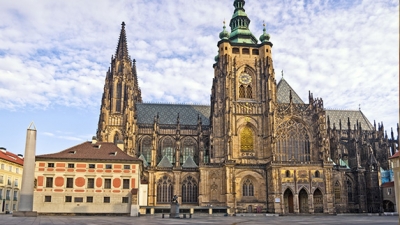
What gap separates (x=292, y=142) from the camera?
3140 inches

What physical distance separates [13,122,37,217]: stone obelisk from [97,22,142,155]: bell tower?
31125mm

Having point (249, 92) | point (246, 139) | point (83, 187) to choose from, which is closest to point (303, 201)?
point (246, 139)

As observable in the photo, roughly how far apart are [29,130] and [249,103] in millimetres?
45145

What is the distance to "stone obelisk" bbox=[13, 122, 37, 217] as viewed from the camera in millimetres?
45438

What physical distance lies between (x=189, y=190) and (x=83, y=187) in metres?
24.6

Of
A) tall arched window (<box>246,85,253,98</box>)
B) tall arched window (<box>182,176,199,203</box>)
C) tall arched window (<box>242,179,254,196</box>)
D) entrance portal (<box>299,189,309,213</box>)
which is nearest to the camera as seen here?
entrance portal (<box>299,189,309,213</box>)

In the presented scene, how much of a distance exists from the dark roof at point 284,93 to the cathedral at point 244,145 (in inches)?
8.5

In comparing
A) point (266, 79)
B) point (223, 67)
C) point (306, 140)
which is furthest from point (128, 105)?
point (306, 140)

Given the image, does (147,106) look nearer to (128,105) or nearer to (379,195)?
(128,105)

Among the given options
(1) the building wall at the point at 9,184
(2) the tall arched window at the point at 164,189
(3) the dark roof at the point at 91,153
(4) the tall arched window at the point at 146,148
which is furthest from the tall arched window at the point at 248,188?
(1) the building wall at the point at 9,184

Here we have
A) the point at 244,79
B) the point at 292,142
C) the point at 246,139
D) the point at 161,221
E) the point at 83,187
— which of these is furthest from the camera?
the point at 244,79

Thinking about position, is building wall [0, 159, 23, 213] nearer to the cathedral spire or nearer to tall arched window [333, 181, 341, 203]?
the cathedral spire

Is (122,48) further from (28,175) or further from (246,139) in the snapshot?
(28,175)

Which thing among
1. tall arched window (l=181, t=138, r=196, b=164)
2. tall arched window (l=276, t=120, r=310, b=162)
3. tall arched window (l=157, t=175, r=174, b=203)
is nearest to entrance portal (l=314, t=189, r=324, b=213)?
tall arched window (l=276, t=120, r=310, b=162)
